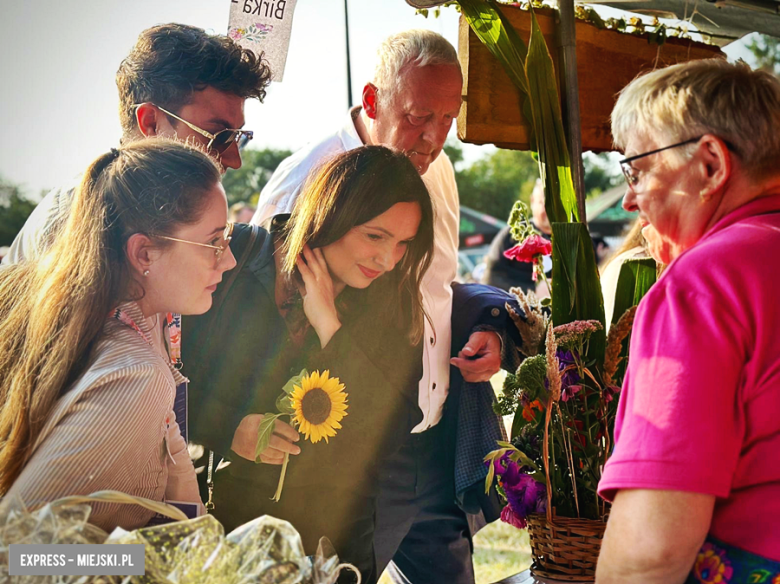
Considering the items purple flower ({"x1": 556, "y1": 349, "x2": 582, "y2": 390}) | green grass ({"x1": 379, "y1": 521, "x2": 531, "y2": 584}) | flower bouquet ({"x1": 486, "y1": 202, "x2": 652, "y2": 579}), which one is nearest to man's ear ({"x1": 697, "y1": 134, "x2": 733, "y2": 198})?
flower bouquet ({"x1": 486, "y1": 202, "x2": 652, "y2": 579})

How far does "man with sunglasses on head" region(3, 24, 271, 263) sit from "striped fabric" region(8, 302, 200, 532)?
16.1 inches

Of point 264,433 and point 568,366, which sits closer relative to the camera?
point 264,433

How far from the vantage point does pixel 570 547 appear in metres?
1.90

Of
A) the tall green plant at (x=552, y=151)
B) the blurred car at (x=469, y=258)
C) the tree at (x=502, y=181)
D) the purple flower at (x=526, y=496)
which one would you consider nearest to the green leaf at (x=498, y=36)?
the tall green plant at (x=552, y=151)

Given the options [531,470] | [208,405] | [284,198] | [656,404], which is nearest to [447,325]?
[531,470]

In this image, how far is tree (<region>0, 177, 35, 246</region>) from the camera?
162cm

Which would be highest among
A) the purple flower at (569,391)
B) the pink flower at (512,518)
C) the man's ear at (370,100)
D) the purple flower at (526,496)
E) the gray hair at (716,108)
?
the gray hair at (716,108)

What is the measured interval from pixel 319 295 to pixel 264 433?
381 mm

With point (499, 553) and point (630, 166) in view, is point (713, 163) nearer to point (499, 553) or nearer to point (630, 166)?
point (630, 166)

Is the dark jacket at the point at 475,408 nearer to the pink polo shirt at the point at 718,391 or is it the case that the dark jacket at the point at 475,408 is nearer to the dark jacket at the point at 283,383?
the dark jacket at the point at 283,383

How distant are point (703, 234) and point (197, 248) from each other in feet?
3.23

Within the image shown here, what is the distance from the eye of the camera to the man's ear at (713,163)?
1155 mm

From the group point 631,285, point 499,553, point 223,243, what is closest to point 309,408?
point 223,243

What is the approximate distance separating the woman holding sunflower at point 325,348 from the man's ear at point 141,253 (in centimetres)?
25
